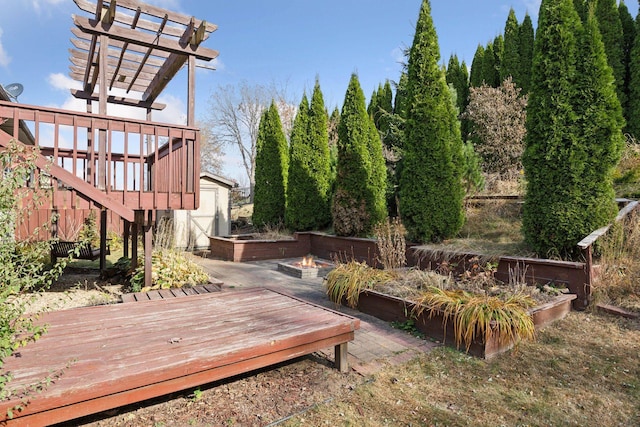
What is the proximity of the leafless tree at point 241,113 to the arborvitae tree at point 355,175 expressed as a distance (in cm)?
1665

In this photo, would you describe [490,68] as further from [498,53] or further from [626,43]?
[626,43]

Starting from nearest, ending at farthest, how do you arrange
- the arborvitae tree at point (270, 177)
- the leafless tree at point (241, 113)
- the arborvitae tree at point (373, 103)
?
1. the arborvitae tree at point (270, 177)
2. the arborvitae tree at point (373, 103)
3. the leafless tree at point (241, 113)

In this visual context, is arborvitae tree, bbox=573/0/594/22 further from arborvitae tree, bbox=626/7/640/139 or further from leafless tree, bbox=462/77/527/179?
leafless tree, bbox=462/77/527/179

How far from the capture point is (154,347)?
221 cm

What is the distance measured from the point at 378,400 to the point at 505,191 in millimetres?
8521

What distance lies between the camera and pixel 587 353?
3.16 m

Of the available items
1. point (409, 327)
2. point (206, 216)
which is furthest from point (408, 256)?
point (206, 216)

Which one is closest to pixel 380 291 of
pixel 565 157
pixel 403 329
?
pixel 403 329

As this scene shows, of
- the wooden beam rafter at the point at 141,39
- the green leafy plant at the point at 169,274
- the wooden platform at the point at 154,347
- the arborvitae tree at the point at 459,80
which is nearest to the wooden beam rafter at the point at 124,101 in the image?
the wooden beam rafter at the point at 141,39

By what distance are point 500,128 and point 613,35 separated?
4832 mm

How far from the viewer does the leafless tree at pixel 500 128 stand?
10.9m

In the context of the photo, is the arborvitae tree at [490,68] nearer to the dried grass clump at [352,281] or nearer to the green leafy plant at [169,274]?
the dried grass clump at [352,281]

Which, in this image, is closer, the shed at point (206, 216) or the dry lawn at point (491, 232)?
the dry lawn at point (491, 232)

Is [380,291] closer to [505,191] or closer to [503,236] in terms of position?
[503,236]
